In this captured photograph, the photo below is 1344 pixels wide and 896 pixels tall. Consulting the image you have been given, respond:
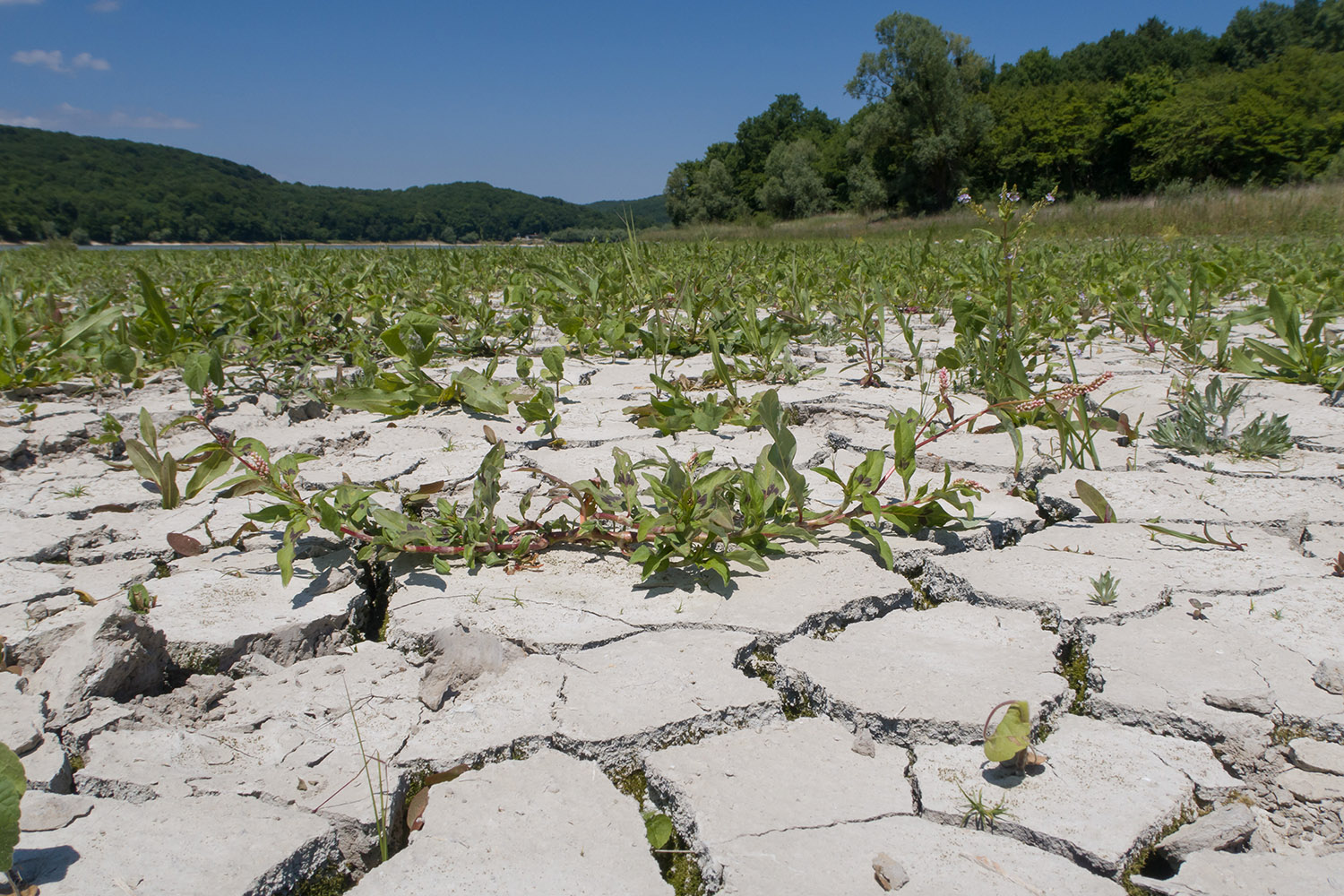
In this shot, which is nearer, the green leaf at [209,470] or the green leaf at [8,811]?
the green leaf at [8,811]

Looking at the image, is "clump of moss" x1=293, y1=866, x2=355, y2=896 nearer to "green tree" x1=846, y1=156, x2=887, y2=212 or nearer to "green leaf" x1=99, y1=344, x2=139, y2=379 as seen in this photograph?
"green leaf" x1=99, y1=344, x2=139, y2=379

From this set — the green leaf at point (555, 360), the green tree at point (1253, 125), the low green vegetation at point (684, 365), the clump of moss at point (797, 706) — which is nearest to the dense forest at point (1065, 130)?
the green tree at point (1253, 125)

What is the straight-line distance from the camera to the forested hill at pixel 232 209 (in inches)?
733

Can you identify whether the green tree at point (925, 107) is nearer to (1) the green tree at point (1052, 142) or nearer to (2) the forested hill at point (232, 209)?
(1) the green tree at point (1052, 142)

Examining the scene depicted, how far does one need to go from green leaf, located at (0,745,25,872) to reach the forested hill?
13895 millimetres

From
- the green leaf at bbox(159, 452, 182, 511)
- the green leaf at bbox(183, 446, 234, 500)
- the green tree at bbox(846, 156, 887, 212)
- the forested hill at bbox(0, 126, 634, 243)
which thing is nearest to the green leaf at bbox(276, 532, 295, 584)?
the green leaf at bbox(183, 446, 234, 500)

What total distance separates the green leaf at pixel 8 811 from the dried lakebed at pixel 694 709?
0.08 meters

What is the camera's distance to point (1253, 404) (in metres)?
2.30

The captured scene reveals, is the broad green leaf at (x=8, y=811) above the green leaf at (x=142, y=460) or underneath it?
underneath

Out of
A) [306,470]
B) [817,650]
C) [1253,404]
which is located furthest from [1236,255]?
[306,470]

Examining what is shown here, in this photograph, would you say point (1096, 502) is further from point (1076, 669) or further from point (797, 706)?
point (797, 706)

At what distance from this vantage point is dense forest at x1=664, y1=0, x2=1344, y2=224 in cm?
3027

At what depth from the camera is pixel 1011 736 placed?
936 millimetres

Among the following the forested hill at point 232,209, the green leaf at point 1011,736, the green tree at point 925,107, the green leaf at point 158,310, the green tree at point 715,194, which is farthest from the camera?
the green tree at point 715,194
